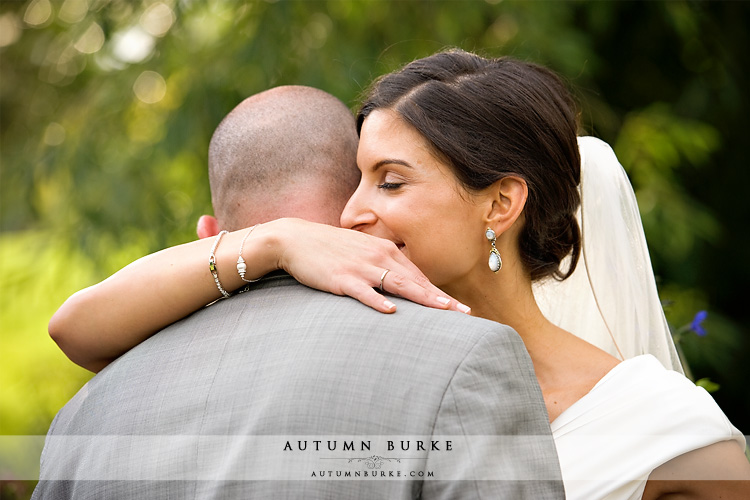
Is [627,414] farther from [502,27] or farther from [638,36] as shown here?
[638,36]

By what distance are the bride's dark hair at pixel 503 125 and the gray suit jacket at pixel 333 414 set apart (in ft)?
2.34

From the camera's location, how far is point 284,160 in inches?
86.0

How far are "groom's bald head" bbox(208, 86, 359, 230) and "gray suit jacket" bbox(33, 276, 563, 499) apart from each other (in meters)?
0.47

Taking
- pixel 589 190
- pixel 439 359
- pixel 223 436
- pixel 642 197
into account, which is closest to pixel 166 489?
pixel 223 436

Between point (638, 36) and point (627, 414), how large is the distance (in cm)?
399

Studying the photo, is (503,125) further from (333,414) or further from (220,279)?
(333,414)

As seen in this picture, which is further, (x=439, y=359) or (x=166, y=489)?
(x=166, y=489)

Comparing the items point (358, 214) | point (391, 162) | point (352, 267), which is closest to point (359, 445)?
point (352, 267)

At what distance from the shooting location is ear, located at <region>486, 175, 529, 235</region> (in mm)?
2301

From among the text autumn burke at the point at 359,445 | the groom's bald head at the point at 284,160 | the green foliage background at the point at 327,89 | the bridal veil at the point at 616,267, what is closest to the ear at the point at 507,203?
the groom's bald head at the point at 284,160

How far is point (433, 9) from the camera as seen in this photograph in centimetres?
476

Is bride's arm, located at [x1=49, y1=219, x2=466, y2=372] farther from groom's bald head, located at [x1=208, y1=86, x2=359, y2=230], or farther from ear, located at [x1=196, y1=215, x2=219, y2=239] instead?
ear, located at [x1=196, y1=215, x2=219, y2=239]

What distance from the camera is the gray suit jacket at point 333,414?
4.91 feet

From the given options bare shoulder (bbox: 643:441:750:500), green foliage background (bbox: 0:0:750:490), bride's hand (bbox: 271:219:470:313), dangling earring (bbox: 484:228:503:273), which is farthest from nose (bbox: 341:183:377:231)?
green foliage background (bbox: 0:0:750:490)
